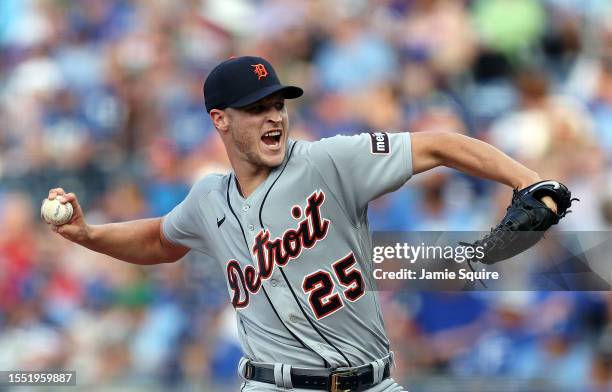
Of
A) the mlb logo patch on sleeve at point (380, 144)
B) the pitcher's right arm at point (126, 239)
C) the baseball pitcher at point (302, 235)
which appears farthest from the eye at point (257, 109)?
the pitcher's right arm at point (126, 239)

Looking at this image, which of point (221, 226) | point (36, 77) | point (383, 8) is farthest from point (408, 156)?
point (36, 77)

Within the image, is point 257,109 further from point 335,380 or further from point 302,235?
point 335,380

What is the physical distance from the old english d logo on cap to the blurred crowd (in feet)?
8.16

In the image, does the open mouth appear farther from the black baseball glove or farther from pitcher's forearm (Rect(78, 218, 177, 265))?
the black baseball glove

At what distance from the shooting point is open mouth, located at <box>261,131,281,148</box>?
3.48 m

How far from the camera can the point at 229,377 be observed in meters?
5.95

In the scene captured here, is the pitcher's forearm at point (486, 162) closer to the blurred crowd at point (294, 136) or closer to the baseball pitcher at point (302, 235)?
the baseball pitcher at point (302, 235)

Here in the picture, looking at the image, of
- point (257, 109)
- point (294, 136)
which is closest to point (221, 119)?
point (257, 109)

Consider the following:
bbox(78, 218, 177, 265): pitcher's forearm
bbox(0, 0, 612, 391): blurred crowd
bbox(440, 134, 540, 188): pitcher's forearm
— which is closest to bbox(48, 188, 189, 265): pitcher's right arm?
bbox(78, 218, 177, 265): pitcher's forearm

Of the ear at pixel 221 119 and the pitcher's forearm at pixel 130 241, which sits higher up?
the ear at pixel 221 119

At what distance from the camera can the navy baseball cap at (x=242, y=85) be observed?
11.2ft

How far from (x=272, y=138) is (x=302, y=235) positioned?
0.40m

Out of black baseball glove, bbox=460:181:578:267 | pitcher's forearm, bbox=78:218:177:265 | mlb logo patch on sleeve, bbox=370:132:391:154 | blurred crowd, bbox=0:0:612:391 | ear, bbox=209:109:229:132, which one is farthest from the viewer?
blurred crowd, bbox=0:0:612:391

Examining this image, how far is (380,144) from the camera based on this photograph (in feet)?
11.0
